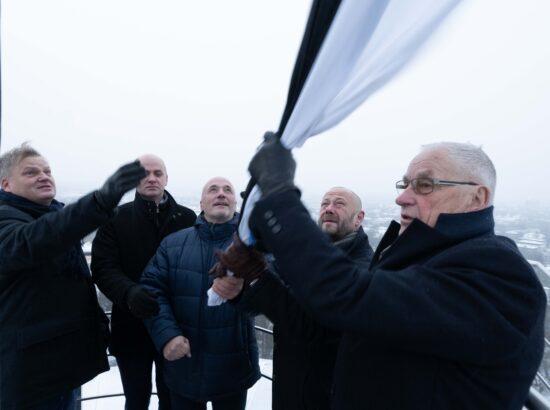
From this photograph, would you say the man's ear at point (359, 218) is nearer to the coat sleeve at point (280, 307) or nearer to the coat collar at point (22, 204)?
the coat sleeve at point (280, 307)

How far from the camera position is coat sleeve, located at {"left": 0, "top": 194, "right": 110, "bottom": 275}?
1396 mm

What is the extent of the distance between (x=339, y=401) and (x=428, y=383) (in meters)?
0.32

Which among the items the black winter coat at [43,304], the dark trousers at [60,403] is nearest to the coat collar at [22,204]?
the black winter coat at [43,304]

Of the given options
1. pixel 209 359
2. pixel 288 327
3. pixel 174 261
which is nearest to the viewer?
pixel 288 327

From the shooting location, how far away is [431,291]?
0.75m

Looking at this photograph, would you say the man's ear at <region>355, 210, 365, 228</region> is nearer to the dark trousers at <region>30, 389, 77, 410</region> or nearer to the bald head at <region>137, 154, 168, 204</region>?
the bald head at <region>137, 154, 168, 204</region>

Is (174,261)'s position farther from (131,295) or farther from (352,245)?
(352,245)

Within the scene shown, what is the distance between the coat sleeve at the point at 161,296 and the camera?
70.1 inches

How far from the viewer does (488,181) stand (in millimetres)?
925

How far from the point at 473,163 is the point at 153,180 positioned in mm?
1884

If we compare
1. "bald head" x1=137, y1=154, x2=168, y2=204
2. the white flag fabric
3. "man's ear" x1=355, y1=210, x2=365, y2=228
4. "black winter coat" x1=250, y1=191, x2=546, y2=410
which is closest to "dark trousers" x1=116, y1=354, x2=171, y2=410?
"bald head" x1=137, y1=154, x2=168, y2=204

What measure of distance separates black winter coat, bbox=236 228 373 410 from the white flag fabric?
693mm

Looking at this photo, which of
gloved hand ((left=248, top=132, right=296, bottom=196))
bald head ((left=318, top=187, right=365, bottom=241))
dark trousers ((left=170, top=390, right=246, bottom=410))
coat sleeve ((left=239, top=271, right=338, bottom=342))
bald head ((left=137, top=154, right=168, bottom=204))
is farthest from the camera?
bald head ((left=137, top=154, right=168, bottom=204))

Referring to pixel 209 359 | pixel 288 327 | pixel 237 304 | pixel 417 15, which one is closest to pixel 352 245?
pixel 288 327
